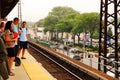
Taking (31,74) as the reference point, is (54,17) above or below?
above

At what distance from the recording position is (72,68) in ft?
63.1

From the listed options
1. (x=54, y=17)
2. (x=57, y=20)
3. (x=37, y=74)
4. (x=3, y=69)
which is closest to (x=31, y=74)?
(x=37, y=74)

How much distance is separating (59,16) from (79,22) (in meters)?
50.3

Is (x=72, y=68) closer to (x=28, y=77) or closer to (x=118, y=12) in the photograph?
(x=118, y=12)

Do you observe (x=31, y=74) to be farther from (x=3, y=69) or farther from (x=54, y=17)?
(x=54, y=17)

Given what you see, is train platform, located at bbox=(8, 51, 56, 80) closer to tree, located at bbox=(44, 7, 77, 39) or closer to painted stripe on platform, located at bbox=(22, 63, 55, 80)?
painted stripe on platform, located at bbox=(22, 63, 55, 80)

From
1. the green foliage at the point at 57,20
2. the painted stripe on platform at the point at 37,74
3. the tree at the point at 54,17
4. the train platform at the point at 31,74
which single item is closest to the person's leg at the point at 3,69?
the train platform at the point at 31,74

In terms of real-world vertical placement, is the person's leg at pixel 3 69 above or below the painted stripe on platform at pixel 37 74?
above

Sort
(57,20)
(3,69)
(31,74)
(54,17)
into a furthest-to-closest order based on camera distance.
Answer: (54,17) < (57,20) < (31,74) < (3,69)

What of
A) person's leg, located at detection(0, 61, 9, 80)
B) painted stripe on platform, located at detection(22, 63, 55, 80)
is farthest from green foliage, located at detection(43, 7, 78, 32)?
person's leg, located at detection(0, 61, 9, 80)

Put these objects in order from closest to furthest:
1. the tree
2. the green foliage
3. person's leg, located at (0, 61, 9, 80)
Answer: person's leg, located at (0, 61, 9, 80)
the green foliage
the tree

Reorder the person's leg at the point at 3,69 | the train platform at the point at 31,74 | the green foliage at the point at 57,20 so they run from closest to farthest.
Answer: the person's leg at the point at 3,69, the train platform at the point at 31,74, the green foliage at the point at 57,20

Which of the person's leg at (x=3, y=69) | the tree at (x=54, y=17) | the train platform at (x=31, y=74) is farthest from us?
the tree at (x=54, y=17)

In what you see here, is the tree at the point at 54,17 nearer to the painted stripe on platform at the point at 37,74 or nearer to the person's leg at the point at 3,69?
the painted stripe on platform at the point at 37,74
